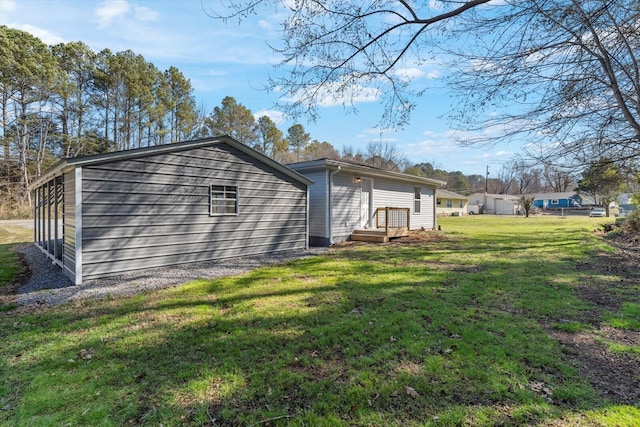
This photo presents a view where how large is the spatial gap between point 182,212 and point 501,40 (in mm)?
7068

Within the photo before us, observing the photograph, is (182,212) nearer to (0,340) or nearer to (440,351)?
(0,340)

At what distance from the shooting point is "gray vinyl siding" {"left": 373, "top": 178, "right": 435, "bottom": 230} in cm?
1391

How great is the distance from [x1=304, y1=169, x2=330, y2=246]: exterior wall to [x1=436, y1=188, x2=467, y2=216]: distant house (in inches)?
1260

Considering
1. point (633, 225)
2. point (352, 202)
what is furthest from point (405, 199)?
point (633, 225)

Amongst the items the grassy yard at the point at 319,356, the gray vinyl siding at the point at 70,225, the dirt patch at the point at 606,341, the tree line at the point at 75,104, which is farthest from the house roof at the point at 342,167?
the tree line at the point at 75,104

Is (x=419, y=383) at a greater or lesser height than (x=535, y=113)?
lesser

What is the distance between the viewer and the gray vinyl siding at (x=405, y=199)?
13914 millimetres

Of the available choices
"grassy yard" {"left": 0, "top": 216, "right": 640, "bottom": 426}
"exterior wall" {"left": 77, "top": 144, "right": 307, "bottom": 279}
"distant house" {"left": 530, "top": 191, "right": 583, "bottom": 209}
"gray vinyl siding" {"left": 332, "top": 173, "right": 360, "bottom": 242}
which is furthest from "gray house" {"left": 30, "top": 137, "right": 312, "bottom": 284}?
"distant house" {"left": 530, "top": 191, "right": 583, "bottom": 209}

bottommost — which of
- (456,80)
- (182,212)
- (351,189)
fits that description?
(182,212)

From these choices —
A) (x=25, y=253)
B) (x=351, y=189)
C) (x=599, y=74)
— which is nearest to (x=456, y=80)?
(x=599, y=74)

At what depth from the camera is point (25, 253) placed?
10.1 m

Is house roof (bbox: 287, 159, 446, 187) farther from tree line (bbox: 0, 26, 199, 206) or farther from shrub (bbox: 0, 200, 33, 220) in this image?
shrub (bbox: 0, 200, 33, 220)

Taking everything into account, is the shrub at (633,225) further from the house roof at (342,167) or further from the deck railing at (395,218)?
the house roof at (342,167)

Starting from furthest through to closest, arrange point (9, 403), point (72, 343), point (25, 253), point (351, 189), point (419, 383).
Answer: point (351, 189), point (25, 253), point (72, 343), point (419, 383), point (9, 403)
